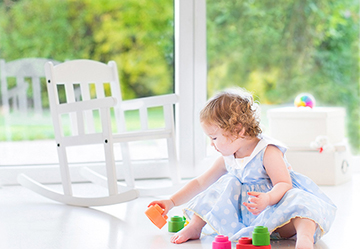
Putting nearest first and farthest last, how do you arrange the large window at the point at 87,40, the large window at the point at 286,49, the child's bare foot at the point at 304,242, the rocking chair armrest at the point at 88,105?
the child's bare foot at the point at 304,242
the rocking chair armrest at the point at 88,105
the large window at the point at 87,40
the large window at the point at 286,49

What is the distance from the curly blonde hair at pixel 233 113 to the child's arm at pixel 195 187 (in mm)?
189

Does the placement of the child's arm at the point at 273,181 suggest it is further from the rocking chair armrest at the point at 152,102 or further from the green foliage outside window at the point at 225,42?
the green foliage outside window at the point at 225,42

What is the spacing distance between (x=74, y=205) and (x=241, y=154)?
0.72 meters

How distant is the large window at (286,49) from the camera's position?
239 cm

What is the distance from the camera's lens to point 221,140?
4.36ft

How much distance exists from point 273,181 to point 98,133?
0.70m

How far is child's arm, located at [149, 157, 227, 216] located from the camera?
4.63 ft

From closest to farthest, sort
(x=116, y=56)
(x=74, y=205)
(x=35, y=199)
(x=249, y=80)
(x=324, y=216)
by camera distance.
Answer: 1. (x=324, y=216)
2. (x=74, y=205)
3. (x=35, y=199)
4. (x=116, y=56)
5. (x=249, y=80)

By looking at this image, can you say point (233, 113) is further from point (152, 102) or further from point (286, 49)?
point (286, 49)

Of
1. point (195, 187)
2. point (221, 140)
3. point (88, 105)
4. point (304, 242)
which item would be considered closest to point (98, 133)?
point (88, 105)

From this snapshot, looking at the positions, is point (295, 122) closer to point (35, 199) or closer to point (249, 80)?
point (249, 80)

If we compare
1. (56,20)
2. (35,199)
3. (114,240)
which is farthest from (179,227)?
(56,20)

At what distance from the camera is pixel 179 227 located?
4.68ft

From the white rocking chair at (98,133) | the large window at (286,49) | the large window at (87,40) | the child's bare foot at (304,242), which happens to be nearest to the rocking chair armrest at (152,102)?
the white rocking chair at (98,133)
